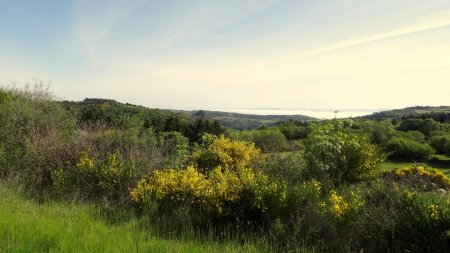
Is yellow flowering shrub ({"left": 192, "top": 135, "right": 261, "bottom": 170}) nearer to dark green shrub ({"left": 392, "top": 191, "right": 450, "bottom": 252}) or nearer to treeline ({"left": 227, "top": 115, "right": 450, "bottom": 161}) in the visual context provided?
dark green shrub ({"left": 392, "top": 191, "right": 450, "bottom": 252})

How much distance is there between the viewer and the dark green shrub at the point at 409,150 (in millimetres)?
58031

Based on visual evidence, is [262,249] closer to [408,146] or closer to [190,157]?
[190,157]

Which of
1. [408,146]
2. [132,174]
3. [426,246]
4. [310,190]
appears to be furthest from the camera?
[408,146]

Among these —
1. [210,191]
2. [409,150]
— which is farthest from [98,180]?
[409,150]

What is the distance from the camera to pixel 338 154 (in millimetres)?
10406

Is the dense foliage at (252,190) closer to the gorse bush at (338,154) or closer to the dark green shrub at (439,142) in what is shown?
the gorse bush at (338,154)

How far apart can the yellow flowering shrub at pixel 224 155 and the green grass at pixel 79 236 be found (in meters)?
6.50

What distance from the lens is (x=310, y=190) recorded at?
628cm

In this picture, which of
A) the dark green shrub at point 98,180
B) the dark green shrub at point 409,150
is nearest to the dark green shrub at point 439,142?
the dark green shrub at point 409,150

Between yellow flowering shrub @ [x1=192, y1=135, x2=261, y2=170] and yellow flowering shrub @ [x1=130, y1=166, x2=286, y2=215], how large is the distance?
5.05 m

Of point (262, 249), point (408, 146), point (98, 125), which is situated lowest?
point (408, 146)

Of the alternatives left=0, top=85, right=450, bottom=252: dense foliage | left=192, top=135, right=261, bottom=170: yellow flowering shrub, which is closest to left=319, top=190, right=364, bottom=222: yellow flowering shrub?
left=0, top=85, right=450, bottom=252: dense foliage

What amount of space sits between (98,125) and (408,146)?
187ft

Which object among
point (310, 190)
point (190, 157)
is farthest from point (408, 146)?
point (310, 190)
